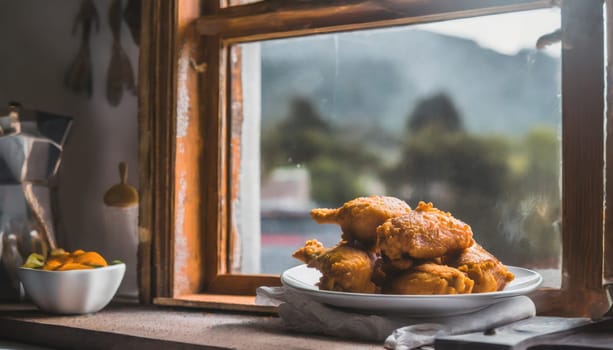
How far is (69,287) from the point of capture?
1127mm

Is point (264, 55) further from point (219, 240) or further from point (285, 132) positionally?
point (219, 240)

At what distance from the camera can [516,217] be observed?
3.81ft

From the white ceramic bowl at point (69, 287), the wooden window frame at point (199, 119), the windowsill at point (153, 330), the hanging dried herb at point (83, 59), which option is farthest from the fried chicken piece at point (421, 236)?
the hanging dried herb at point (83, 59)

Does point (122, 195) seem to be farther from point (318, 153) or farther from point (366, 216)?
point (366, 216)

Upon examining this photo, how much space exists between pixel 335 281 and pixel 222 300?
1.18 ft

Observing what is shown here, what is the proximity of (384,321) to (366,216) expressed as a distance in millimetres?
155

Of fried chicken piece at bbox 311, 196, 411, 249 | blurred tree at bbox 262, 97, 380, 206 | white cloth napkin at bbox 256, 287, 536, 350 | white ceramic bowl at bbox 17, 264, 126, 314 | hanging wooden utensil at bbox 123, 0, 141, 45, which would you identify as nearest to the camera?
white cloth napkin at bbox 256, 287, 536, 350

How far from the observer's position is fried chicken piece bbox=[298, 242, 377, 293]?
921mm

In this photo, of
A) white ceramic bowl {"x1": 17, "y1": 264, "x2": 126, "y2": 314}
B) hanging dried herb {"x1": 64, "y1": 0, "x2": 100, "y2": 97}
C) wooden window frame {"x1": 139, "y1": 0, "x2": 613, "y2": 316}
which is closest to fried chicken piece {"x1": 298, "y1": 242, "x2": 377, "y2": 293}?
wooden window frame {"x1": 139, "y1": 0, "x2": 613, "y2": 316}

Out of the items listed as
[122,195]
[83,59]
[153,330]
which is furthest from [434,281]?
[83,59]

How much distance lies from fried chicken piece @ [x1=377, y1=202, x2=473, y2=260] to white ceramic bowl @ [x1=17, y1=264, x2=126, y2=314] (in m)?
0.50

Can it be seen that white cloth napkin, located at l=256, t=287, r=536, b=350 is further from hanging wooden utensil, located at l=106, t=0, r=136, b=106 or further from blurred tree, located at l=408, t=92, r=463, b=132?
hanging wooden utensil, located at l=106, t=0, r=136, b=106

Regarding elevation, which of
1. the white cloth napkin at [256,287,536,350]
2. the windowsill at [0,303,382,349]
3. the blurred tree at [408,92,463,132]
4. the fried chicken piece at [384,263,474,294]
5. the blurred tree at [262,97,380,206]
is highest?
the blurred tree at [408,92,463,132]

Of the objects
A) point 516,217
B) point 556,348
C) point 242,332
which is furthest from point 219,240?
point 556,348
